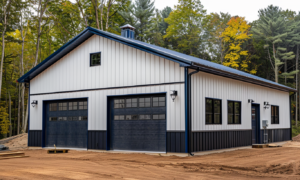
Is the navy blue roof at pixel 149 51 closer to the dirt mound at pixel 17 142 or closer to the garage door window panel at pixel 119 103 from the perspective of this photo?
the garage door window panel at pixel 119 103

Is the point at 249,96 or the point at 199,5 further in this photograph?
the point at 199,5

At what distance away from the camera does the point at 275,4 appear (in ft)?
Answer: 123

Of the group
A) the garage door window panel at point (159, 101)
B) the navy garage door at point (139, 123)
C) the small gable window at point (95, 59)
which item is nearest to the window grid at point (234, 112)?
the garage door window panel at point (159, 101)

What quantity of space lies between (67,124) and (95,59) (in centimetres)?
366

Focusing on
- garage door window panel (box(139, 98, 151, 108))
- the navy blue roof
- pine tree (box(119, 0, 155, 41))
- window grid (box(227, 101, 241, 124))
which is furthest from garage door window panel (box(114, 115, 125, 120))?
pine tree (box(119, 0, 155, 41))

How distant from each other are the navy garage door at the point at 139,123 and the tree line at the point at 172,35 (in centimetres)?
1719

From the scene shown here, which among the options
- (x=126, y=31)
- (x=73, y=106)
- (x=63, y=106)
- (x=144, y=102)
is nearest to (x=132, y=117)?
(x=144, y=102)

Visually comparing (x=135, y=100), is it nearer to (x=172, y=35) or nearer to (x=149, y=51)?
(x=149, y=51)

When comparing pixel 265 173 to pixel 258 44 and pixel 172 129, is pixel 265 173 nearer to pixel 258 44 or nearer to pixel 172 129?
pixel 172 129

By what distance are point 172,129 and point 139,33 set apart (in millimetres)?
28737

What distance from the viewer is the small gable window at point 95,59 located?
48.9ft

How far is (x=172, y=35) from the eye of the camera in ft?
129

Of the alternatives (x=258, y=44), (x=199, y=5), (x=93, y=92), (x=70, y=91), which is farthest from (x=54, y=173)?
(x=258, y=44)

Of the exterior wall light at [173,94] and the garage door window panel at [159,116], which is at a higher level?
the exterior wall light at [173,94]
